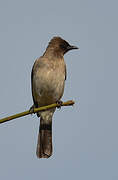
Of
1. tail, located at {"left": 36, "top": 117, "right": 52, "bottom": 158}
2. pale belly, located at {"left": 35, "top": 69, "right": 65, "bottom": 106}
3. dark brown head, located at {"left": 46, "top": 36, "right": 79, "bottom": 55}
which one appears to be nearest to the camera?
pale belly, located at {"left": 35, "top": 69, "right": 65, "bottom": 106}

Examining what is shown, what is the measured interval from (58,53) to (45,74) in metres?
0.99

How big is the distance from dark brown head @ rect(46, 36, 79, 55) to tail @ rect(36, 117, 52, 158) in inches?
66.8

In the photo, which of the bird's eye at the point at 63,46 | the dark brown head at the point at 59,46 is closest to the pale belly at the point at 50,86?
the dark brown head at the point at 59,46

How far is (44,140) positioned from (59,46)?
7.44 ft

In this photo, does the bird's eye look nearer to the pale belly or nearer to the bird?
the bird

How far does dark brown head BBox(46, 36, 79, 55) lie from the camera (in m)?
9.10

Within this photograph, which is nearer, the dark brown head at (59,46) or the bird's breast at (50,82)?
the bird's breast at (50,82)

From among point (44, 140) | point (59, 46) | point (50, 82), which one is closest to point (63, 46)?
point (59, 46)

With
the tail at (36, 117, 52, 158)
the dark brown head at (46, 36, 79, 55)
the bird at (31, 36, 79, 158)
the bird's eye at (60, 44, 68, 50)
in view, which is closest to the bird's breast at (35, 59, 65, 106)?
the bird at (31, 36, 79, 158)

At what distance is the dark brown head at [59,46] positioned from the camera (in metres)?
9.10

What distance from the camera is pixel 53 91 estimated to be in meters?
8.35

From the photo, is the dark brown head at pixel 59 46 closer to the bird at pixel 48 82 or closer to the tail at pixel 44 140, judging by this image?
the bird at pixel 48 82

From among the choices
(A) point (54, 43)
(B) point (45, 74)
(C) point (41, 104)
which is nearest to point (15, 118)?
(B) point (45, 74)

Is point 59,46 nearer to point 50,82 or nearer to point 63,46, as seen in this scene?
point 63,46
